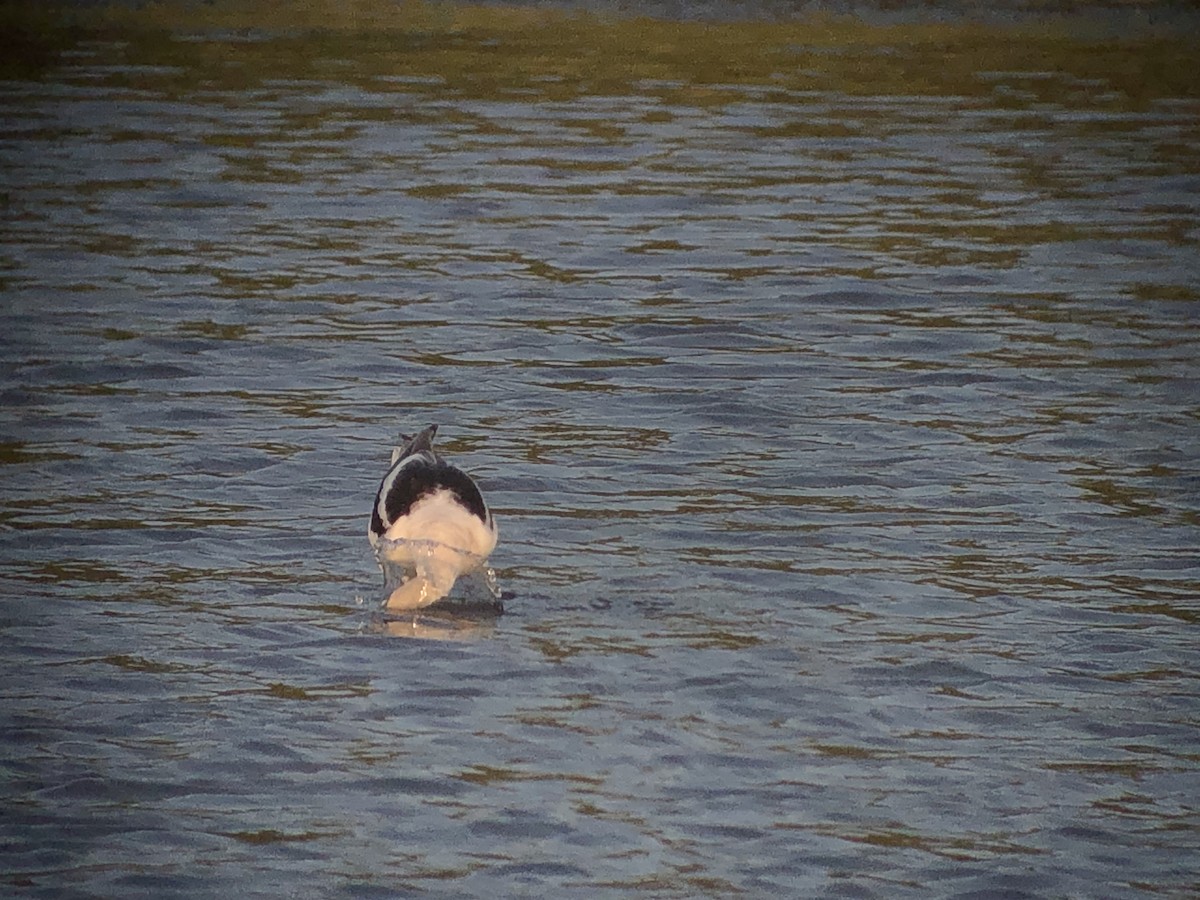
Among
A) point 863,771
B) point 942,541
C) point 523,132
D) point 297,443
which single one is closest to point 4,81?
point 523,132

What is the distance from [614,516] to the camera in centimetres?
1226

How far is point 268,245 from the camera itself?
20734mm

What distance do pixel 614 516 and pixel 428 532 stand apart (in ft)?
5.95

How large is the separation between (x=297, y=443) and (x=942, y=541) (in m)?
4.49

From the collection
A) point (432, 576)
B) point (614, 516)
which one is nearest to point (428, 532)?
point (432, 576)

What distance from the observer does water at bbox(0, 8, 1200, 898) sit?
26.6 feet

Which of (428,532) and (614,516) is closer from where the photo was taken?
(428,532)

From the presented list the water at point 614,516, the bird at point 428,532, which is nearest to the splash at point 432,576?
the bird at point 428,532

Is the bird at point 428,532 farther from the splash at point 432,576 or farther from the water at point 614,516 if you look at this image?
the water at point 614,516

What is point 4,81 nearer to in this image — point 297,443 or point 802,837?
point 297,443

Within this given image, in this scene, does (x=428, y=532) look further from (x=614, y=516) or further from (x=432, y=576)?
(x=614, y=516)

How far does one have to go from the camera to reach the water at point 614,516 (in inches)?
319

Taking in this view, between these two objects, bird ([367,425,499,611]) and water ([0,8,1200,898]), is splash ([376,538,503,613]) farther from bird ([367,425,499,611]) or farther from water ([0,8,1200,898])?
water ([0,8,1200,898])

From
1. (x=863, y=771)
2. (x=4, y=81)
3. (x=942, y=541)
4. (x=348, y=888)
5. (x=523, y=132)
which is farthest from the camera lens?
(x=4, y=81)
